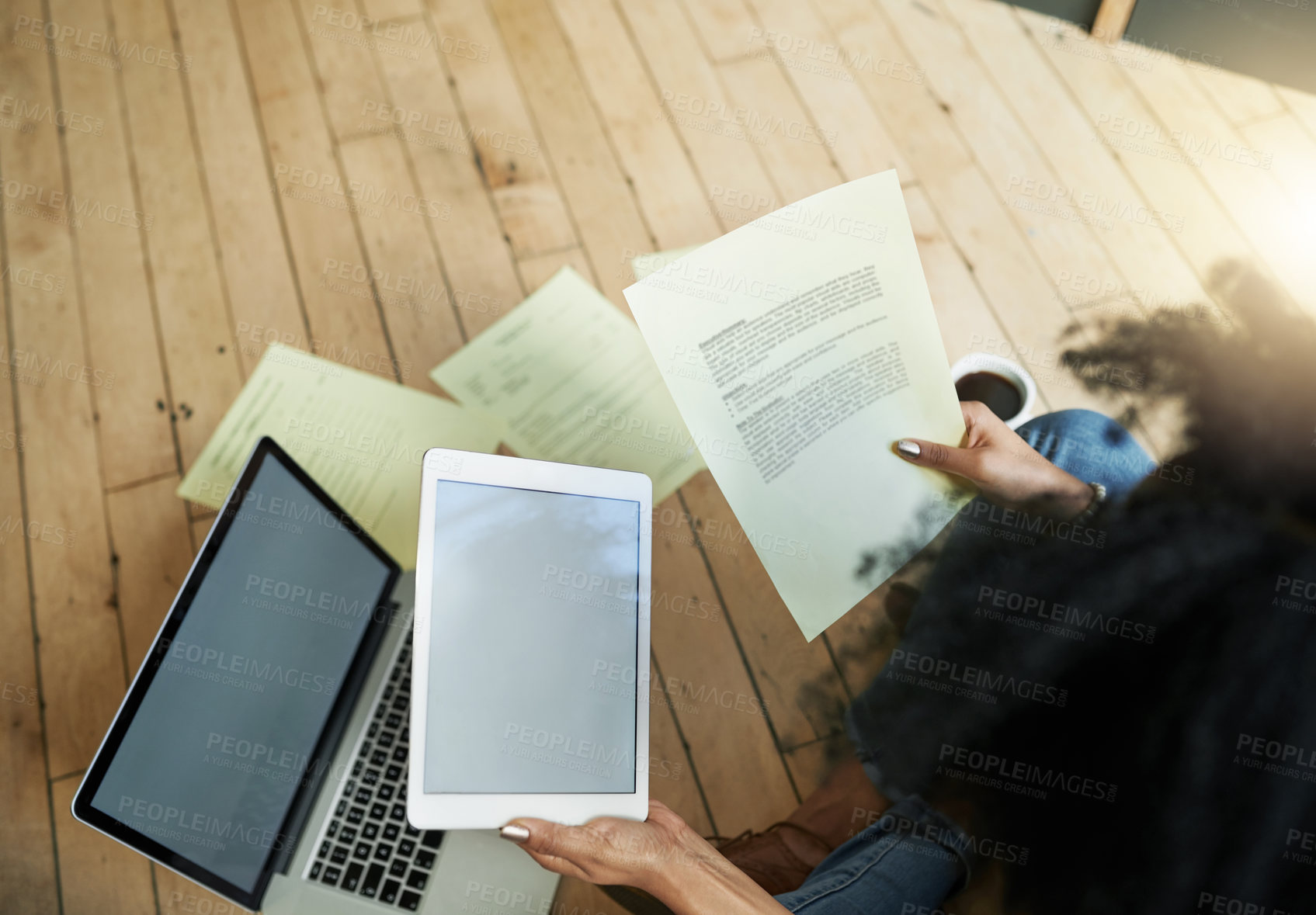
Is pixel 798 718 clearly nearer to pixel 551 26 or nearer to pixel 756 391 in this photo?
pixel 756 391

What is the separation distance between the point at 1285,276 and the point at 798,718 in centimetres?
98

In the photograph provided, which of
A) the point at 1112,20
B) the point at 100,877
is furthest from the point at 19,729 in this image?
the point at 1112,20

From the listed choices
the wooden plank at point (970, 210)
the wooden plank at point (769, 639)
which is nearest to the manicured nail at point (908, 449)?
the wooden plank at point (769, 639)

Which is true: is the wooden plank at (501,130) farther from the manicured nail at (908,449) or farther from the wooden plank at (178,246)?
the manicured nail at (908,449)

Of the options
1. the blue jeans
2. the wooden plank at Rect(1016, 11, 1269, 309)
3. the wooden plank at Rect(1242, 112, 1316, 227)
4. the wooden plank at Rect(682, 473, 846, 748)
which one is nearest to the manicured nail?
the blue jeans

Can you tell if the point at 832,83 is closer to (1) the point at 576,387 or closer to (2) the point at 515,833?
(1) the point at 576,387

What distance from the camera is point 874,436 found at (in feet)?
2.39

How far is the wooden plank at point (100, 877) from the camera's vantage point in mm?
897

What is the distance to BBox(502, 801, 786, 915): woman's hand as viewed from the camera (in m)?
0.65

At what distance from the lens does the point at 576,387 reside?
3.56 ft

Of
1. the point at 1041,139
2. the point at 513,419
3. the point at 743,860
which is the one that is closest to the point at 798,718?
the point at 743,860

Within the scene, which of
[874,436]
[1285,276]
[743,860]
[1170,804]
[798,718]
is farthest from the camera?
[1285,276]

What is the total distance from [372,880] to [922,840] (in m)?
0.54

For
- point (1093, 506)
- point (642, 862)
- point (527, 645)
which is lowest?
point (642, 862)
